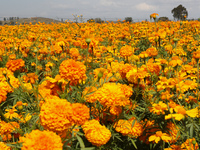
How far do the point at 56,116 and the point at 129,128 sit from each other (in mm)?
581

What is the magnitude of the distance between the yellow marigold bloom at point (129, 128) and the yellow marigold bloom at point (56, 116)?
0.46 m

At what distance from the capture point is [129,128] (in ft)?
4.01

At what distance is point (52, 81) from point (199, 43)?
3339 mm

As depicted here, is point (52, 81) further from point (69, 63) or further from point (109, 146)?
point (109, 146)

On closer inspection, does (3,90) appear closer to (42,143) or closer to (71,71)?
Result: (71,71)

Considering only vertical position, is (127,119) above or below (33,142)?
below

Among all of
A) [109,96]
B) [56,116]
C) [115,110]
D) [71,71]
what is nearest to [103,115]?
[115,110]

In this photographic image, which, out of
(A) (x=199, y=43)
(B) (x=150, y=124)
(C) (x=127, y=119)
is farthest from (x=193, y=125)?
(A) (x=199, y=43)

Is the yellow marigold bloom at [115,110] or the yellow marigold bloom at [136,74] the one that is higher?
the yellow marigold bloom at [136,74]

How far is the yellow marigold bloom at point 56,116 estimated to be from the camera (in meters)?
0.83

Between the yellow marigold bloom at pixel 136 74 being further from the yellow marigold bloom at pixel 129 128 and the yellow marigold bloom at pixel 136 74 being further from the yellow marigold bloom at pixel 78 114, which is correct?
the yellow marigold bloom at pixel 78 114

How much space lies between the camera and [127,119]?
1333mm

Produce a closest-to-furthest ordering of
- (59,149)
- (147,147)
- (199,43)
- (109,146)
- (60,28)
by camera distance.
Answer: (59,149) < (109,146) < (147,147) < (199,43) < (60,28)

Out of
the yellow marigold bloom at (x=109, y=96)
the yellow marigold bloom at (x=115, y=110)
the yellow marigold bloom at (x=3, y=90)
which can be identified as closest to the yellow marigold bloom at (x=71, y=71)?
the yellow marigold bloom at (x=109, y=96)
